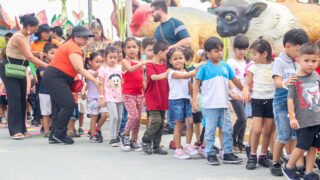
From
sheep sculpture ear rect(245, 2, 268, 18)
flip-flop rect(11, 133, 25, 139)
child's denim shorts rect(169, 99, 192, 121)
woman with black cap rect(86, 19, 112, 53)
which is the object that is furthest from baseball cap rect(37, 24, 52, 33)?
sheep sculpture ear rect(245, 2, 268, 18)

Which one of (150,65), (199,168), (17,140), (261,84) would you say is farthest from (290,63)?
(17,140)

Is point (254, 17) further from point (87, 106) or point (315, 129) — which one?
point (315, 129)

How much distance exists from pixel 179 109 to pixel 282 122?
1.51 metres

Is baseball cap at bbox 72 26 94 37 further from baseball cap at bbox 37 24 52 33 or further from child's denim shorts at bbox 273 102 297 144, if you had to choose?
child's denim shorts at bbox 273 102 297 144

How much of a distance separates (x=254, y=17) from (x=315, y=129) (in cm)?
529

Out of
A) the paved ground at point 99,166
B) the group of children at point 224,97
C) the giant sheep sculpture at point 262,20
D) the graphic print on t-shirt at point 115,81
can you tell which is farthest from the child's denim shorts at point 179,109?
the giant sheep sculpture at point 262,20

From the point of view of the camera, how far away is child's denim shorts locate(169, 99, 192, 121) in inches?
224

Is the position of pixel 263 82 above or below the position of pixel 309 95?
above

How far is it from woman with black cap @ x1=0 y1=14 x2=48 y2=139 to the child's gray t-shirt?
4300 millimetres

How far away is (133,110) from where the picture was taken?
6258mm

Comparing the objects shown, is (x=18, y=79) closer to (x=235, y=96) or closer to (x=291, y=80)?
(x=235, y=96)

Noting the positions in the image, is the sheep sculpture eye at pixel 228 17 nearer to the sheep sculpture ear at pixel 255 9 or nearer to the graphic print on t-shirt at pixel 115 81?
the sheep sculpture ear at pixel 255 9

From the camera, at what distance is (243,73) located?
6113 millimetres

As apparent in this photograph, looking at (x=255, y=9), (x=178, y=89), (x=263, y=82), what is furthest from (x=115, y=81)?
(x=255, y=9)
